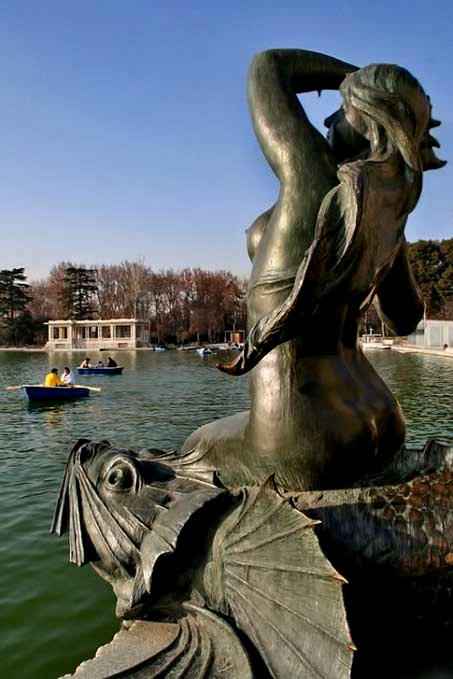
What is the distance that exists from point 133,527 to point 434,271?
5064 cm

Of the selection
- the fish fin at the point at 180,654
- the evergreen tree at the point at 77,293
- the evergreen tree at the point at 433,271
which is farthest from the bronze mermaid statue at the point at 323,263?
the evergreen tree at the point at 77,293

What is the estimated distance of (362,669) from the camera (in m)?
2.00

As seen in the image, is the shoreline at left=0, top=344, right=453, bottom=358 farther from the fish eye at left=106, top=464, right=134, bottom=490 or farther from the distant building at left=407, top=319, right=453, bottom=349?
the fish eye at left=106, top=464, right=134, bottom=490

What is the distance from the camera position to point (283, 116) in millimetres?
2248

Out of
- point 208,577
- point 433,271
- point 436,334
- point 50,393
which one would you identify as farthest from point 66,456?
point 433,271

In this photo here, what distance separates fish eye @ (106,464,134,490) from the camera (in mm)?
2467

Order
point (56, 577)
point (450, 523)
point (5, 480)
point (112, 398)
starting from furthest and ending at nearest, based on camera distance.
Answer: point (112, 398), point (5, 480), point (56, 577), point (450, 523)

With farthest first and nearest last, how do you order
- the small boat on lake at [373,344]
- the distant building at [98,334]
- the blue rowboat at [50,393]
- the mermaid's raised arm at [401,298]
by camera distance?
the distant building at [98,334]
the small boat on lake at [373,344]
the blue rowboat at [50,393]
the mermaid's raised arm at [401,298]

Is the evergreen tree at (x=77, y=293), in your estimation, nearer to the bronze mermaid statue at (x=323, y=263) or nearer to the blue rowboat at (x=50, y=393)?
the blue rowboat at (x=50, y=393)

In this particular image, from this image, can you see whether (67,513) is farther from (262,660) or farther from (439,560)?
(439,560)

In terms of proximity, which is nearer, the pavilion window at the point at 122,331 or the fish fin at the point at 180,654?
the fish fin at the point at 180,654

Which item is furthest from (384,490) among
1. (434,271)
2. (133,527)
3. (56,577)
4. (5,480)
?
(434,271)

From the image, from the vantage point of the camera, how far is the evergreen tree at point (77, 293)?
231 ft

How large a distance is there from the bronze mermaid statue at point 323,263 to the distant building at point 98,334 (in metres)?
61.8
